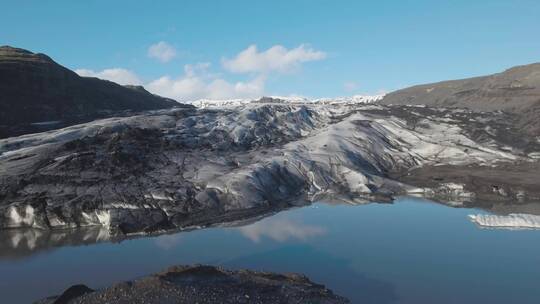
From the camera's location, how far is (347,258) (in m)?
20.8

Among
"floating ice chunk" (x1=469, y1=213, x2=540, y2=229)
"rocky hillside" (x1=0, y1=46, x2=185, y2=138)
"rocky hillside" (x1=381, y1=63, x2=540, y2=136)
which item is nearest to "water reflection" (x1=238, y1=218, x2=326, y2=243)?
"floating ice chunk" (x1=469, y1=213, x2=540, y2=229)

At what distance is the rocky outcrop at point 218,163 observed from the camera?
2697cm

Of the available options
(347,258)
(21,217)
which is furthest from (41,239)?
(347,258)

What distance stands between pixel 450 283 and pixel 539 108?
2272 inches

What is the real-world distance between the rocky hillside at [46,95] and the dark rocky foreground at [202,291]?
129 feet

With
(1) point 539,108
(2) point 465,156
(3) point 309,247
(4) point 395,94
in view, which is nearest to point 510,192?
(2) point 465,156

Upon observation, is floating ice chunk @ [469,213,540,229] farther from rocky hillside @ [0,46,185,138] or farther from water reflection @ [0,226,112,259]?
rocky hillside @ [0,46,185,138]

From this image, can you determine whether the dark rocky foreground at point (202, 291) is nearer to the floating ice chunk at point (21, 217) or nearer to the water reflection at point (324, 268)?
the water reflection at point (324, 268)

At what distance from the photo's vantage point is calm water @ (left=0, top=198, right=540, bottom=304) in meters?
17.2

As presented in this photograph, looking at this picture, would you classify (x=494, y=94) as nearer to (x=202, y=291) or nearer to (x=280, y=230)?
(x=280, y=230)

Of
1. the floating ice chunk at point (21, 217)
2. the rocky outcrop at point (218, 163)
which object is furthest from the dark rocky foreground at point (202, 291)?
the floating ice chunk at point (21, 217)

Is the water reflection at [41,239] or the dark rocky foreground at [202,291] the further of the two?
the water reflection at [41,239]

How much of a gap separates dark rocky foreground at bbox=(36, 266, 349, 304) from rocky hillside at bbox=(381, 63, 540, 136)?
49935mm

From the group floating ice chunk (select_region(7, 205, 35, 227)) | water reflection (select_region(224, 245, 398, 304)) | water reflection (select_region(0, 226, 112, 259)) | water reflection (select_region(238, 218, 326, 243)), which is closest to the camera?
water reflection (select_region(224, 245, 398, 304))
